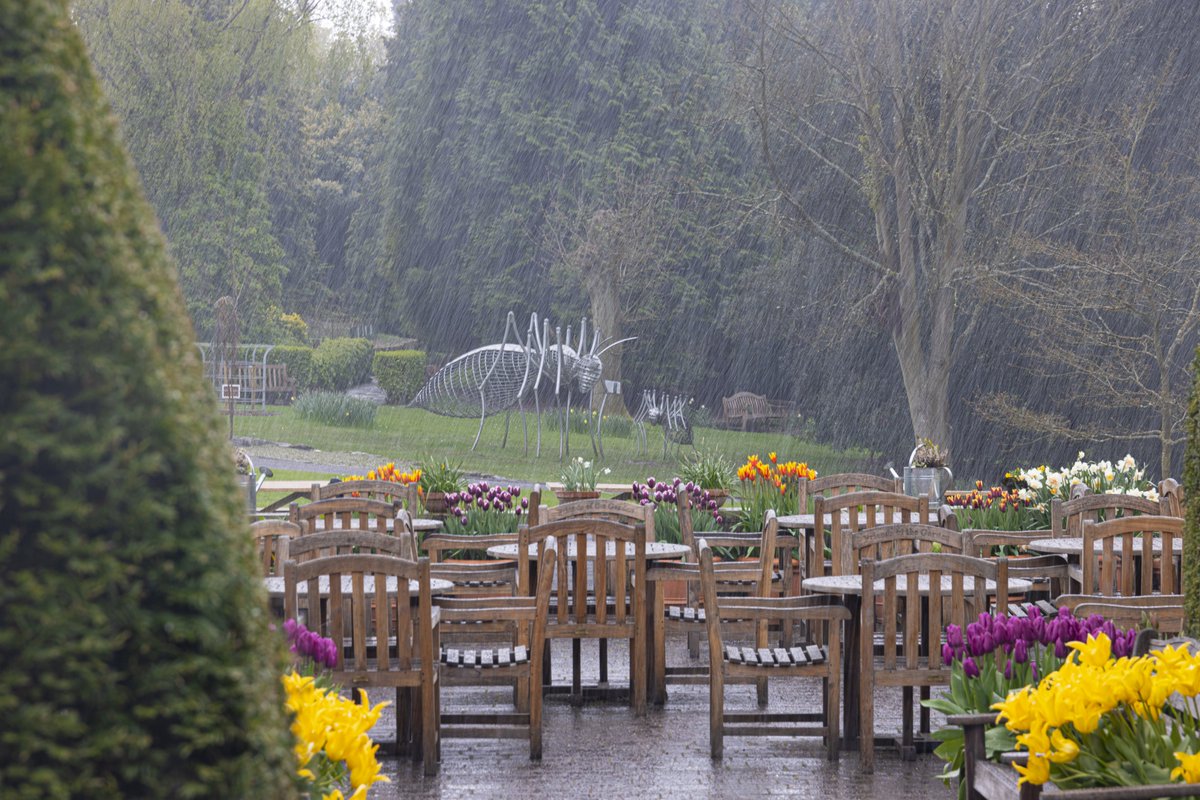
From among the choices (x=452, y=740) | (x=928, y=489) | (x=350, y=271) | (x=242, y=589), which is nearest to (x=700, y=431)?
(x=350, y=271)

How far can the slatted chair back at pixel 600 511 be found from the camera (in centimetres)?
645

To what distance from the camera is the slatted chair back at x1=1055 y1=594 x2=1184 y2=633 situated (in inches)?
180

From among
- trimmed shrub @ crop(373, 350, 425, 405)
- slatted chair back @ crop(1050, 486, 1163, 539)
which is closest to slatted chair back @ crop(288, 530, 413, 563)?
slatted chair back @ crop(1050, 486, 1163, 539)

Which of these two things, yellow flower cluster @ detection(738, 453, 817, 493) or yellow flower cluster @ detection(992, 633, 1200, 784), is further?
yellow flower cluster @ detection(738, 453, 817, 493)

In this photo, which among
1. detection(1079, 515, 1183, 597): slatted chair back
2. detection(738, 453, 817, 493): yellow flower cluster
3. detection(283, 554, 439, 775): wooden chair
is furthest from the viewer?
detection(738, 453, 817, 493): yellow flower cluster

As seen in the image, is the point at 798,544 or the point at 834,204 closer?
the point at 798,544

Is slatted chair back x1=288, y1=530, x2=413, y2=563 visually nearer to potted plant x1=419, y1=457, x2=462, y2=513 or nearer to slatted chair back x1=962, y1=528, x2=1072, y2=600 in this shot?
slatted chair back x1=962, y1=528, x2=1072, y2=600

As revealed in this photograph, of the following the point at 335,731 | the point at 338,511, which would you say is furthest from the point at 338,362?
the point at 335,731

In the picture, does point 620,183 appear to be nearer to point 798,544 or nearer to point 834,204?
point 834,204

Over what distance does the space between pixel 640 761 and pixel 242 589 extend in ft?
13.3

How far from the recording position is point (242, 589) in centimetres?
150

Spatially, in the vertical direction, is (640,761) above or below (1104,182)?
below

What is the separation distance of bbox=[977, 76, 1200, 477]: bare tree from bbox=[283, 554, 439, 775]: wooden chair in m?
Answer: 11.8

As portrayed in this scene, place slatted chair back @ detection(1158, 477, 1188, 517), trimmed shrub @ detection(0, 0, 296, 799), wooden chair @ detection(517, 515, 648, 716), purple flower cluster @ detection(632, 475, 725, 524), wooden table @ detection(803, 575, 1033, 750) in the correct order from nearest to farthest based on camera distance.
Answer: trimmed shrub @ detection(0, 0, 296, 799) → wooden table @ detection(803, 575, 1033, 750) → wooden chair @ detection(517, 515, 648, 716) → slatted chair back @ detection(1158, 477, 1188, 517) → purple flower cluster @ detection(632, 475, 725, 524)
